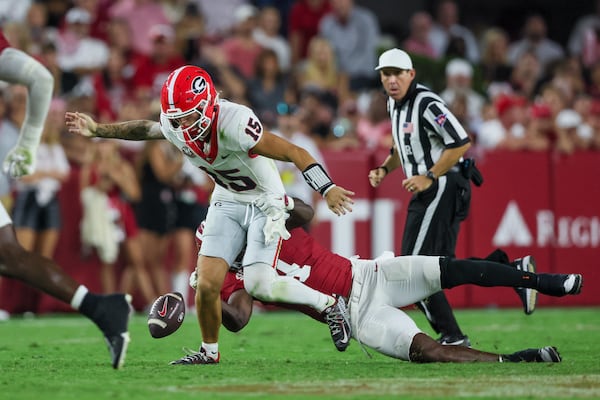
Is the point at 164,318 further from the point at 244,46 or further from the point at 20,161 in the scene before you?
the point at 244,46

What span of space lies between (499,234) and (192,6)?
5.02 metres

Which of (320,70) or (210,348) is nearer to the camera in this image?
(210,348)

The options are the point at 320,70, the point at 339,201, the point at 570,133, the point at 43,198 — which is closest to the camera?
the point at 339,201

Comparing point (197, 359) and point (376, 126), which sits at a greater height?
point (376, 126)

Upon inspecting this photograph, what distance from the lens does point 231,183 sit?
776 cm

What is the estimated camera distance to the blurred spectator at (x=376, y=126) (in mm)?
14117

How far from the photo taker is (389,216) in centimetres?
1376

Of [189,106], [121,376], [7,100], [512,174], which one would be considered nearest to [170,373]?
[121,376]

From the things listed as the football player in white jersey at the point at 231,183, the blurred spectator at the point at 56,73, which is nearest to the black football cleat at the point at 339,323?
the football player in white jersey at the point at 231,183

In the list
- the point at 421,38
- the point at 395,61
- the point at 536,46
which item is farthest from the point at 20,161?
the point at 536,46

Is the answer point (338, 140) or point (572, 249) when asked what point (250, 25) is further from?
point (572, 249)

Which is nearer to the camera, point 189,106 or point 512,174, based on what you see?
point 189,106

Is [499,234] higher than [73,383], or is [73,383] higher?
[499,234]

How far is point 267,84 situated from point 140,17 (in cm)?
202
